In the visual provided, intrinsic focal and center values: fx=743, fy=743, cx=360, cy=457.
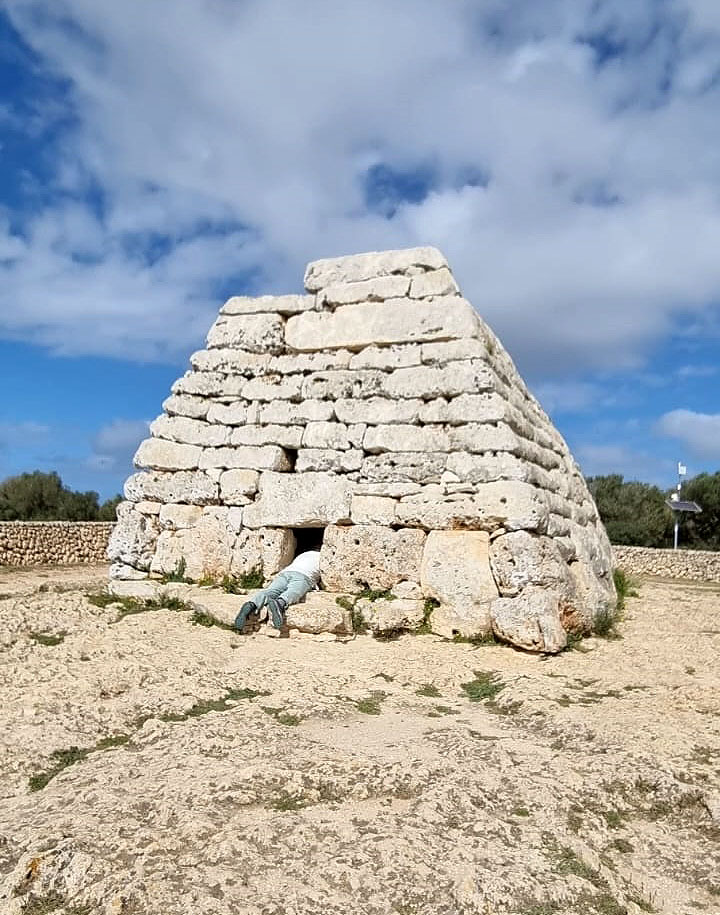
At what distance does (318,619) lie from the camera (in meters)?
6.61

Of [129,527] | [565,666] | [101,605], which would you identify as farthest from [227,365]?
[565,666]

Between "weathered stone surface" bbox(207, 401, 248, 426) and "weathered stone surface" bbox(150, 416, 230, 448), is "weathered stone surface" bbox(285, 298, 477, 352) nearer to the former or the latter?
"weathered stone surface" bbox(207, 401, 248, 426)

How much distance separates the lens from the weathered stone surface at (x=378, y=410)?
7438 millimetres

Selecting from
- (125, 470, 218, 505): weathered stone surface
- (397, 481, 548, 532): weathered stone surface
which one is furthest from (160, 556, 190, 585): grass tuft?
(397, 481, 548, 532): weathered stone surface

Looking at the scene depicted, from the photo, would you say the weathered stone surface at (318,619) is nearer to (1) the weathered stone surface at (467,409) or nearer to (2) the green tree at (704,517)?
(1) the weathered stone surface at (467,409)

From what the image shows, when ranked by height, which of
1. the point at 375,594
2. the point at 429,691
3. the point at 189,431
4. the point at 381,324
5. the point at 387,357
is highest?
the point at 381,324

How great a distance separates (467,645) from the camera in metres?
6.37

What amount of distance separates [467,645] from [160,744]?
3097 millimetres

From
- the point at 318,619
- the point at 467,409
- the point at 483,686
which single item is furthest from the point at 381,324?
the point at 483,686

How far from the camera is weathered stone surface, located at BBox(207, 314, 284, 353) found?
843 cm

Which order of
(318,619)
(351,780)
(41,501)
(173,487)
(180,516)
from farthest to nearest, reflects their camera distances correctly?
(41,501) < (173,487) < (180,516) < (318,619) < (351,780)

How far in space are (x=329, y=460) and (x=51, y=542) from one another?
40.6 feet

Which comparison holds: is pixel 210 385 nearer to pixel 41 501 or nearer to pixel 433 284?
pixel 433 284

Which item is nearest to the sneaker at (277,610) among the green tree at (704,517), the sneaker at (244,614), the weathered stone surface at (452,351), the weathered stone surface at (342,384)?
the sneaker at (244,614)
